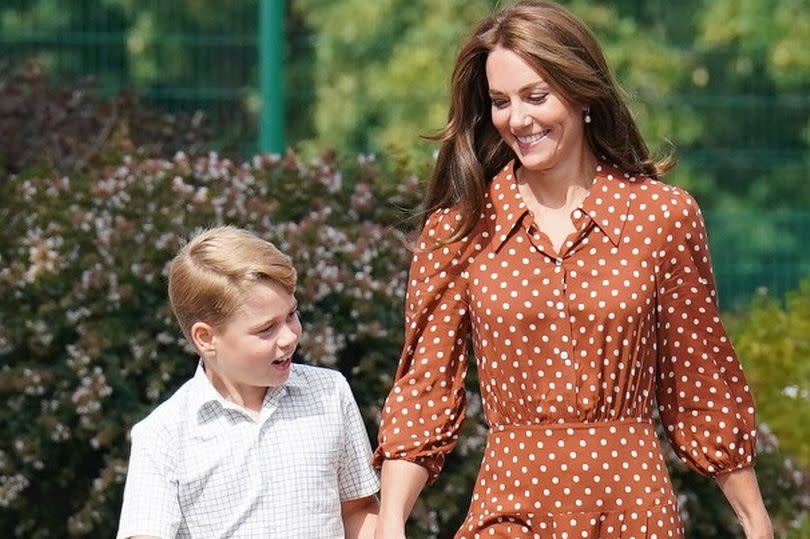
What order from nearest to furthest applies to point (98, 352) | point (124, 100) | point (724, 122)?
point (98, 352), point (124, 100), point (724, 122)

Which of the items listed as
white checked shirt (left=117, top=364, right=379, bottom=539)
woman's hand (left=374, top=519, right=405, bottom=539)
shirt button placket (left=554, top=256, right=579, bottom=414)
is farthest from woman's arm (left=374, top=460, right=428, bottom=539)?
shirt button placket (left=554, top=256, right=579, bottom=414)

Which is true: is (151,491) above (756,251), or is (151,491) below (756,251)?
above

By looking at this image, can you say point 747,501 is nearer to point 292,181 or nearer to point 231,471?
point 231,471

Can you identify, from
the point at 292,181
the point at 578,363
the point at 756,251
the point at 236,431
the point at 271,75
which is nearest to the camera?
the point at 578,363

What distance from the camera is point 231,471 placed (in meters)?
4.26

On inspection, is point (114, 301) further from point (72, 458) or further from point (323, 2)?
point (323, 2)

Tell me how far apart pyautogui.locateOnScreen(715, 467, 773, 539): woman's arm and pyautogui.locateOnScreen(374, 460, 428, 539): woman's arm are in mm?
624

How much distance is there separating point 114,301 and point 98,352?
0.18m

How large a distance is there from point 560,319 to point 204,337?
72cm

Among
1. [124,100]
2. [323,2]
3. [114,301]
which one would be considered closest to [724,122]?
[323,2]

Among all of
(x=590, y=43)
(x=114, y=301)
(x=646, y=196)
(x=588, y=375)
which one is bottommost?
(x=114, y=301)

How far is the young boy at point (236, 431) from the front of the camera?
167 inches

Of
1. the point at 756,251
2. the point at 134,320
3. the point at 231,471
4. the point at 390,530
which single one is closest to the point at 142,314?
the point at 134,320

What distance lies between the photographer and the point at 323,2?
9000mm
